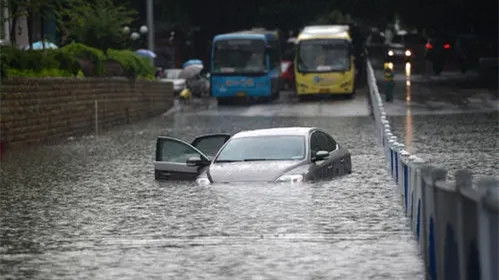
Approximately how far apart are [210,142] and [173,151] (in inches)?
64.5

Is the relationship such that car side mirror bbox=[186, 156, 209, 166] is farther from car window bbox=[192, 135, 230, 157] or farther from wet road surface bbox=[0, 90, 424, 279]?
car window bbox=[192, 135, 230, 157]

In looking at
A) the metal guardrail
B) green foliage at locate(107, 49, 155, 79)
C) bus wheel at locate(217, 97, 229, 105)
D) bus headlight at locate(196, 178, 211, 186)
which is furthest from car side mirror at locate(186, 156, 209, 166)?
bus wheel at locate(217, 97, 229, 105)

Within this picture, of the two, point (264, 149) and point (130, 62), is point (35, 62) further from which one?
point (264, 149)

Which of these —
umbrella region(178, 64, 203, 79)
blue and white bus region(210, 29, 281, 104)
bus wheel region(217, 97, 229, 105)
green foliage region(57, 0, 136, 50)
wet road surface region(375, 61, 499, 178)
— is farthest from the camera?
umbrella region(178, 64, 203, 79)

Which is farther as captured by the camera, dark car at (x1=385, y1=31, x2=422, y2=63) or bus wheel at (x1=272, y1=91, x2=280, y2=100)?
dark car at (x1=385, y1=31, x2=422, y2=63)

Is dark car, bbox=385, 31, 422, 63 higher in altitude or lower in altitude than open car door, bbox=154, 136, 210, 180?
lower

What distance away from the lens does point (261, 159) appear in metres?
22.3

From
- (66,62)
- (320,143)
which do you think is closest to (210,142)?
(320,143)

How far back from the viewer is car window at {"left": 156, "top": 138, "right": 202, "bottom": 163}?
79.3 ft

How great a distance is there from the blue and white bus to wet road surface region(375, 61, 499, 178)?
500 cm

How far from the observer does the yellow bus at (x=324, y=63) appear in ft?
193

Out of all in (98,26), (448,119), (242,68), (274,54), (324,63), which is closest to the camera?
(448,119)

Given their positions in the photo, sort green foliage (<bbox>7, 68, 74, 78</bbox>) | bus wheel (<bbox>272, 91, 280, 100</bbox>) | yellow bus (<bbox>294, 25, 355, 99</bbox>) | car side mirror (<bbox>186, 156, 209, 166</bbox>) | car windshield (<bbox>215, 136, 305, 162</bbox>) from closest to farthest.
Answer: car windshield (<bbox>215, 136, 305, 162</bbox>) → car side mirror (<bbox>186, 156, 209, 166</bbox>) → green foliage (<bbox>7, 68, 74, 78</bbox>) → yellow bus (<bbox>294, 25, 355, 99</bbox>) → bus wheel (<bbox>272, 91, 280, 100</bbox>)

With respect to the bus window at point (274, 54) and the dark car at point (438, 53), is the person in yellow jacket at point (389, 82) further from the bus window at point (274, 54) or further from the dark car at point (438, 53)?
the dark car at point (438, 53)
